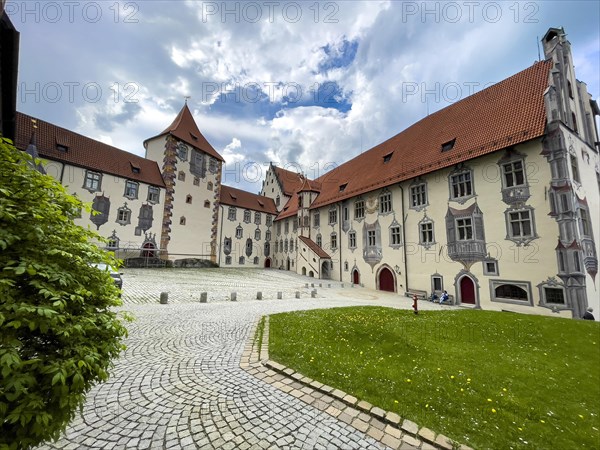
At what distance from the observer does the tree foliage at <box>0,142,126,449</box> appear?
191cm

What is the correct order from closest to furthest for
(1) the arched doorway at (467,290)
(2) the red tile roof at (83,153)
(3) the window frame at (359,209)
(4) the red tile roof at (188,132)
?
(1) the arched doorway at (467,290) < (2) the red tile roof at (83,153) < (3) the window frame at (359,209) < (4) the red tile roof at (188,132)

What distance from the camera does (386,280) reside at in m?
21.9

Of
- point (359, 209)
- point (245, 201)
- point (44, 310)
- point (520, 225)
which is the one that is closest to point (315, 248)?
point (359, 209)

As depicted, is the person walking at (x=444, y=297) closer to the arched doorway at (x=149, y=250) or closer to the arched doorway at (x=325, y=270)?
the arched doorway at (x=325, y=270)

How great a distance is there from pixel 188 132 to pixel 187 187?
7.59 meters

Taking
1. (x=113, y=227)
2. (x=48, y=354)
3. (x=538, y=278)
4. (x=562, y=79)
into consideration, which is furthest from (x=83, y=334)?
(x=113, y=227)

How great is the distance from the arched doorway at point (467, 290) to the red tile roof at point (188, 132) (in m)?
32.1

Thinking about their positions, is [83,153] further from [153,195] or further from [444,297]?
[444,297]

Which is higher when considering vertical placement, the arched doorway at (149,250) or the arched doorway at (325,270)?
the arched doorway at (149,250)

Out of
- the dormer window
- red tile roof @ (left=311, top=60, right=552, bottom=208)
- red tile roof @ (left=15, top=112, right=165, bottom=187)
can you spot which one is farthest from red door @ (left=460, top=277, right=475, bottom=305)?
red tile roof @ (left=15, top=112, right=165, bottom=187)

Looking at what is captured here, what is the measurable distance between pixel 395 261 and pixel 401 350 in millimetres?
15473

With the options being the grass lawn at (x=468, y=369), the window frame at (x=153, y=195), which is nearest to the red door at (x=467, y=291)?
the grass lawn at (x=468, y=369)

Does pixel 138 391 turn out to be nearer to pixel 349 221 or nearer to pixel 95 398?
pixel 95 398

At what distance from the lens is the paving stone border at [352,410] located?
3316 millimetres
